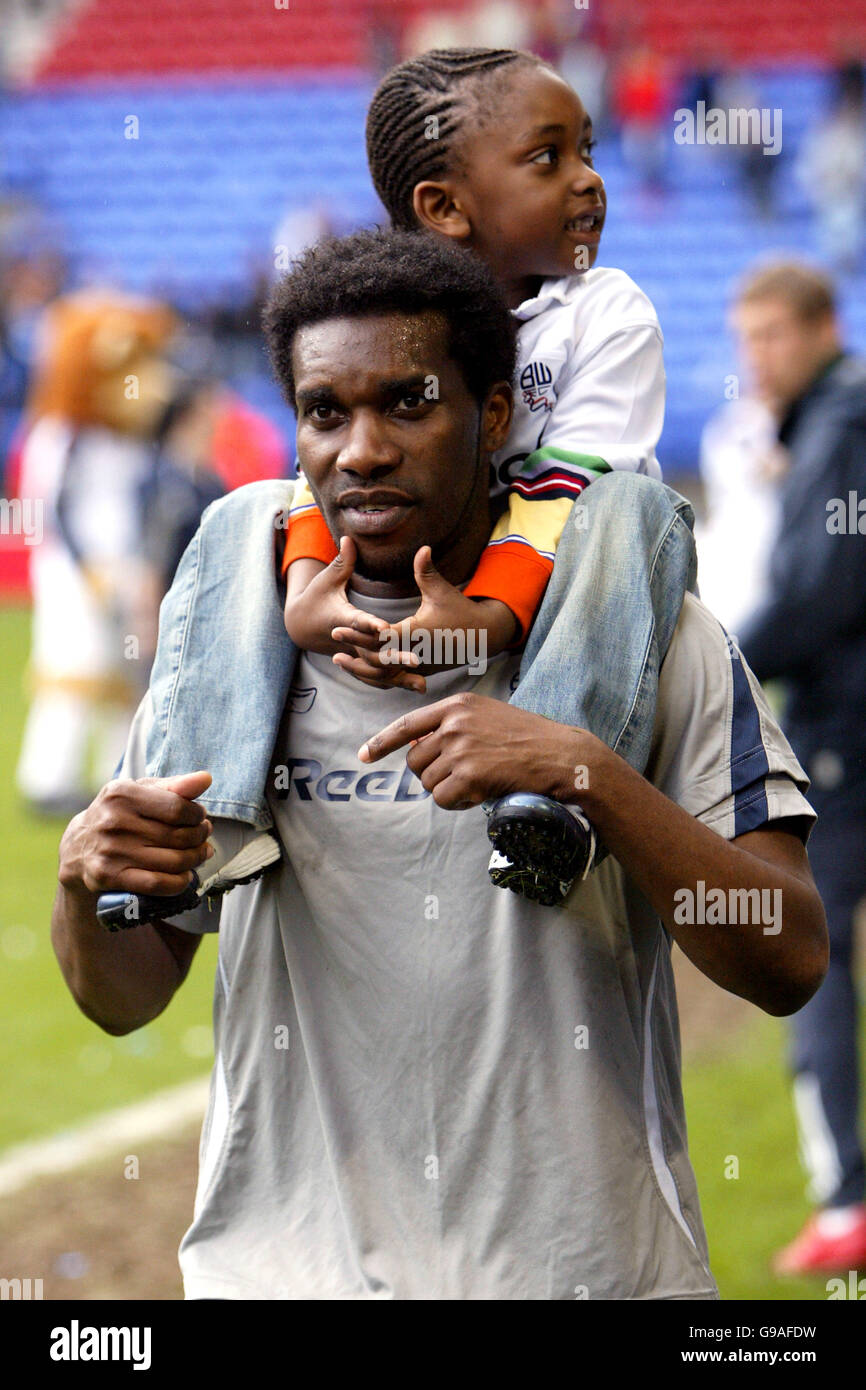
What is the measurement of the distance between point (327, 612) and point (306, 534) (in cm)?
19

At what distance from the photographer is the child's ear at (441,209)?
7.69 ft

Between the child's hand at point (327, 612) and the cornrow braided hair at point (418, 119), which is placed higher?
the cornrow braided hair at point (418, 119)

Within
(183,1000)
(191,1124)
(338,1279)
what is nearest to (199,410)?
A: (183,1000)

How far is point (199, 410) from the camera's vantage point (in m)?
9.58

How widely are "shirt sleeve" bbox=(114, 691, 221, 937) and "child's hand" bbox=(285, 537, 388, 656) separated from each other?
242mm

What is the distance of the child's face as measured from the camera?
236 cm

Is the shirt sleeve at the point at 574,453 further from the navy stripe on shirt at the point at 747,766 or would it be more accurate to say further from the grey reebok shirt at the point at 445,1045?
the navy stripe on shirt at the point at 747,766

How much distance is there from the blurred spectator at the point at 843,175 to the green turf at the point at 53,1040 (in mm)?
13328

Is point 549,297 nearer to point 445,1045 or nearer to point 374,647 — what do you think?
point 374,647

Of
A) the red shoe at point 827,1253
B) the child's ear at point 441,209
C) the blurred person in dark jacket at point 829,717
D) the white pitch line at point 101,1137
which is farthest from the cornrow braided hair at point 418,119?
the white pitch line at point 101,1137

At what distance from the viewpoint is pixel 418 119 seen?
7.80 ft

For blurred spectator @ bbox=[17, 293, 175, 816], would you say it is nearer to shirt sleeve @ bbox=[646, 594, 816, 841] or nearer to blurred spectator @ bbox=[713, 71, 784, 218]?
shirt sleeve @ bbox=[646, 594, 816, 841]

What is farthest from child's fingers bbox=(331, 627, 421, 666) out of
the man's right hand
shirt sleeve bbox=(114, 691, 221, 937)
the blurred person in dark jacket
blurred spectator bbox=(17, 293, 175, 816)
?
blurred spectator bbox=(17, 293, 175, 816)

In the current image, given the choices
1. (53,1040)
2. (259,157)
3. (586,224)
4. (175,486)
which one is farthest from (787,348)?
(259,157)
